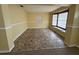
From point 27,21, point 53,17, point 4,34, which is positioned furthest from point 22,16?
point 4,34

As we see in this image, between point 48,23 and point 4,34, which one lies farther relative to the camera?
point 48,23

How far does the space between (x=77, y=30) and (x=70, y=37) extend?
24 cm

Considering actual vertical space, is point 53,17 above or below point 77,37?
above

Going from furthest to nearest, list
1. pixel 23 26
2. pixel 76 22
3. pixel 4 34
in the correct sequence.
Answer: pixel 23 26 → pixel 76 22 → pixel 4 34

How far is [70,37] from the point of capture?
1535 mm

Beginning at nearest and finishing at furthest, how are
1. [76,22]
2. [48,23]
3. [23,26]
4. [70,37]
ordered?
1. [76,22]
2. [70,37]
3. [48,23]
4. [23,26]
